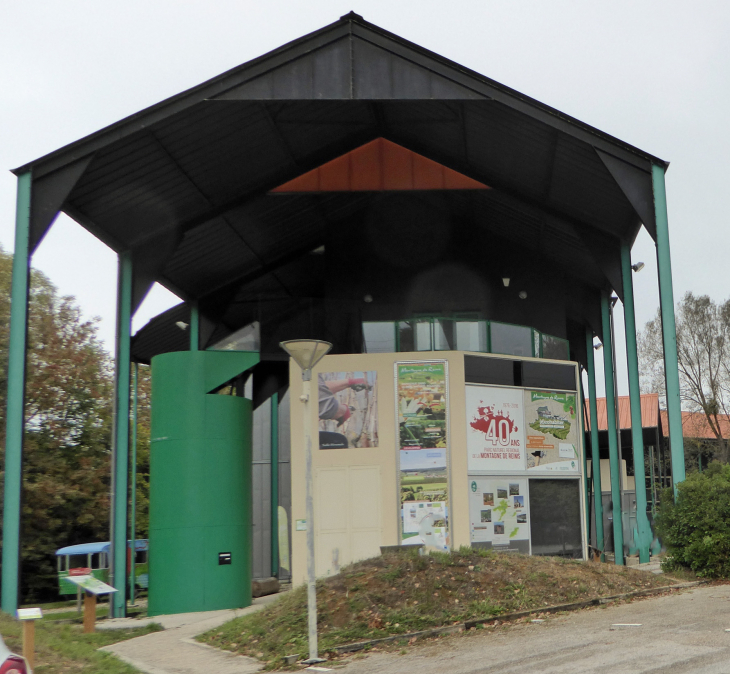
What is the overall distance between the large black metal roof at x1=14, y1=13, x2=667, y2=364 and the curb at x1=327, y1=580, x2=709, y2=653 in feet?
26.2

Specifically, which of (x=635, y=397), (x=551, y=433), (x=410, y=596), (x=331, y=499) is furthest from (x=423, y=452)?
(x=410, y=596)

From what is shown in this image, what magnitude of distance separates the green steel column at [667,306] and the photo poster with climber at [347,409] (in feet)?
24.0

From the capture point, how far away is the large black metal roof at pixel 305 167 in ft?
59.2

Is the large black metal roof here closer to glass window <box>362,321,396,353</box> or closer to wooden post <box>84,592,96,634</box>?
glass window <box>362,321,396,353</box>

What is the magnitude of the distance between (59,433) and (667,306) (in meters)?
25.2

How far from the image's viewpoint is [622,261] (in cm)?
2214

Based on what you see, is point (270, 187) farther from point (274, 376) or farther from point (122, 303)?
point (274, 376)

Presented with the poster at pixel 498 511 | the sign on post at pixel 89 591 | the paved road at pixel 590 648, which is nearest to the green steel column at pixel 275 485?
the poster at pixel 498 511

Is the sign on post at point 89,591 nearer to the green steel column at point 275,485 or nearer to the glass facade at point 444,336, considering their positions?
the glass facade at point 444,336

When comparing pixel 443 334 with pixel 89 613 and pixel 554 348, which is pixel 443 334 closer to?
pixel 554 348

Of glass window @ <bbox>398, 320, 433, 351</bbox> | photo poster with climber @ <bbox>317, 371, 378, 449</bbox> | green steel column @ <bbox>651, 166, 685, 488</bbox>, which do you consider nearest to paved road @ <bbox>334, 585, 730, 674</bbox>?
green steel column @ <bbox>651, 166, 685, 488</bbox>

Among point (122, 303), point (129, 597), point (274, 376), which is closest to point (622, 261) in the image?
point (274, 376)

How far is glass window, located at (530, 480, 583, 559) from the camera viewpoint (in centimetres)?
2259

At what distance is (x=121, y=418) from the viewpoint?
70.2 ft
